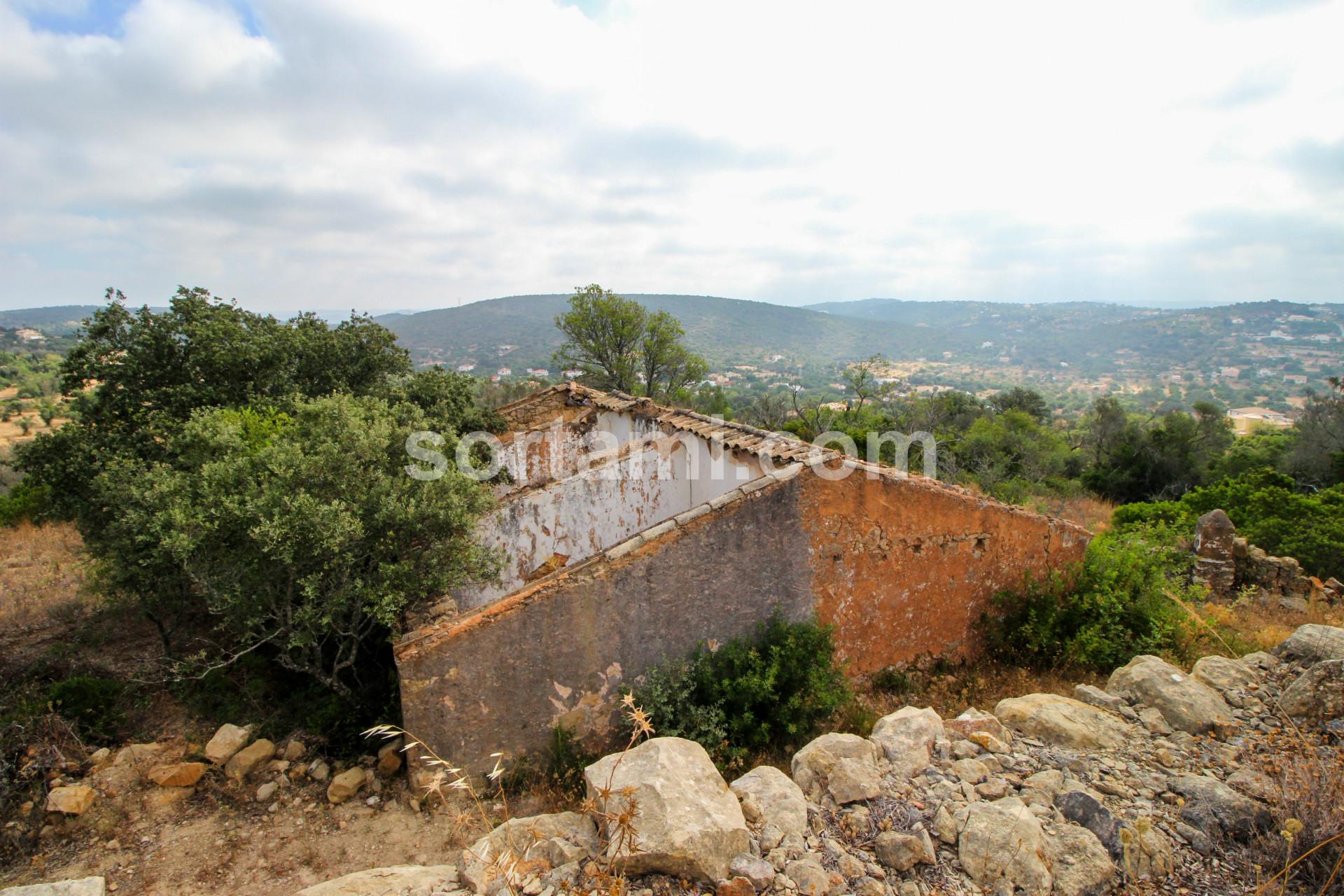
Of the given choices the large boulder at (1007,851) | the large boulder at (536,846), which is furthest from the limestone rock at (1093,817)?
the large boulder at (536,846)

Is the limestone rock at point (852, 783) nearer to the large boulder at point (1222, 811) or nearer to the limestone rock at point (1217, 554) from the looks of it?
the large boulder at point (1222, 811)

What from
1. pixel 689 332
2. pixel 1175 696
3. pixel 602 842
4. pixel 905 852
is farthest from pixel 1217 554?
pixel 689 332

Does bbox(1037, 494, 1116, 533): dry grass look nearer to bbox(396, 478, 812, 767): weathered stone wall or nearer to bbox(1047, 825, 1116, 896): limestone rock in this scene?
bbox(396, 478, 812, 767): weathered stone wall

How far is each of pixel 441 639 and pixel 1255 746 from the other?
6864mm

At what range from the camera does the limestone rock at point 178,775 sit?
17.8 feet

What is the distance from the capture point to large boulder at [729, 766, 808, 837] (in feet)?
13.3

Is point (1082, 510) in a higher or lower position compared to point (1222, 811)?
lower

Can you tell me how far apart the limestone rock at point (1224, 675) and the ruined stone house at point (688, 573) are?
197 centimetres

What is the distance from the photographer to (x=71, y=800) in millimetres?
5074

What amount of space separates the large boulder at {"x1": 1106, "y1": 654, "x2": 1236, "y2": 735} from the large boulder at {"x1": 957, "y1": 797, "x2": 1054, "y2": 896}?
2.53 metres

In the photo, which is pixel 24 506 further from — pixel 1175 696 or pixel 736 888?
pixel 1175 696

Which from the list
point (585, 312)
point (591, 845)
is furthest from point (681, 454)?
point (585, 312)

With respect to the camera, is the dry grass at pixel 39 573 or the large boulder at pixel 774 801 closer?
the large boulder at pixel 774 801

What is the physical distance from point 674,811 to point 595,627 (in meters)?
2.23
